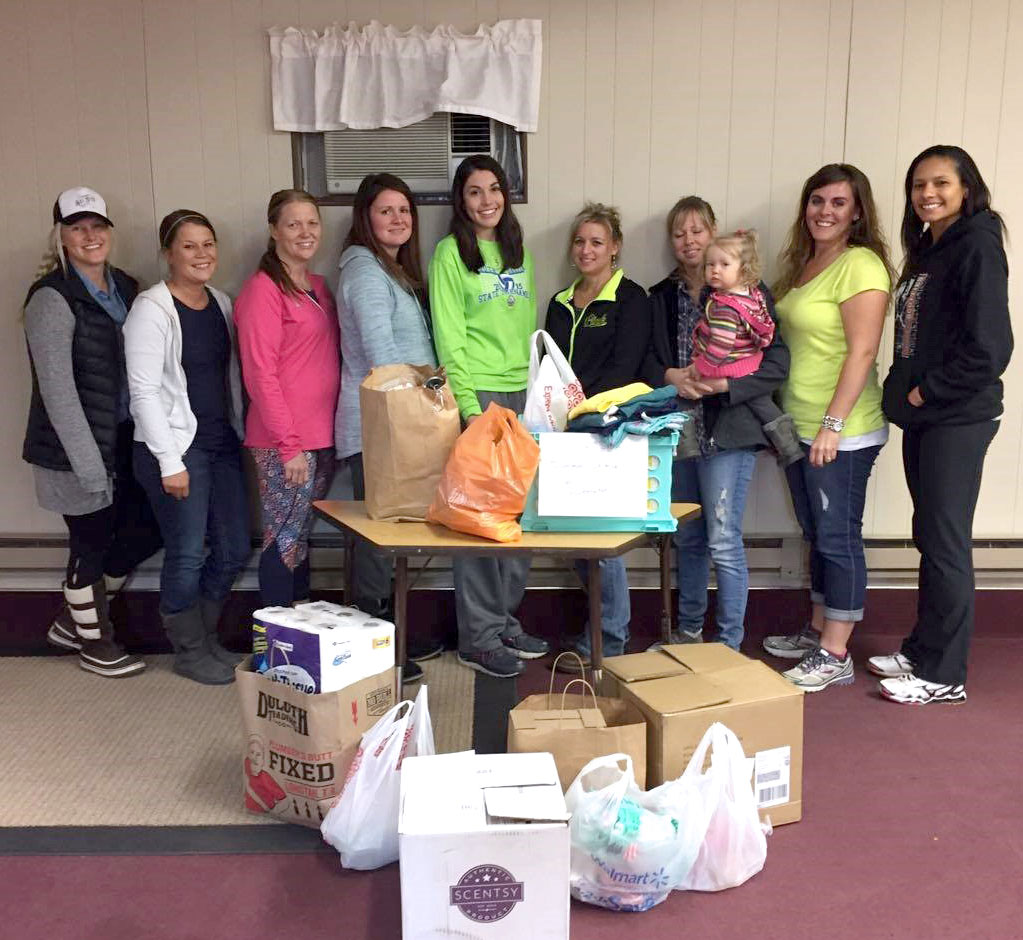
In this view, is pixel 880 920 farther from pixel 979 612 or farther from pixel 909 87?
pixel 909 87

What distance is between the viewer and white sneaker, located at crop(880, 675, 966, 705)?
2.81 meters

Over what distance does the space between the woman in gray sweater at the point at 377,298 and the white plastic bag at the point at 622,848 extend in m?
1.20

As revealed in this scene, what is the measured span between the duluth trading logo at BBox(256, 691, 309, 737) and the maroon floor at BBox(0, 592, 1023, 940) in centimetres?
29

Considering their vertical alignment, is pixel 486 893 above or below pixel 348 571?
below

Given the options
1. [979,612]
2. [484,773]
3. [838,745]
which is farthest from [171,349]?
[979,612]

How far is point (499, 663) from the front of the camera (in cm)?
306

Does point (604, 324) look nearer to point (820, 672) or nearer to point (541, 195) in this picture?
point (541, 195)

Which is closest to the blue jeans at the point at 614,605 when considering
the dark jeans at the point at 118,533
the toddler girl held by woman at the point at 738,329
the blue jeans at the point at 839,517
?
the toddler girl held by woman at the point at 738,329

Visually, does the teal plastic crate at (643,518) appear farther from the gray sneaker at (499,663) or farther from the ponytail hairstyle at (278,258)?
the ponytail hairstyle at (278,258)

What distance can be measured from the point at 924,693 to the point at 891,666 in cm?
17

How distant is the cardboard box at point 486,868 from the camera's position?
5.59ft

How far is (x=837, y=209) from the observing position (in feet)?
9.18

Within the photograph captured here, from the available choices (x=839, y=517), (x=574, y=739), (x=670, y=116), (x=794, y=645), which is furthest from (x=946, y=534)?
(x=670, y=116)

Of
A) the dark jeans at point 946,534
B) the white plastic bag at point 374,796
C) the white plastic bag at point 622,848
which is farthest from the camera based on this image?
the dark jeans at point 946,534
